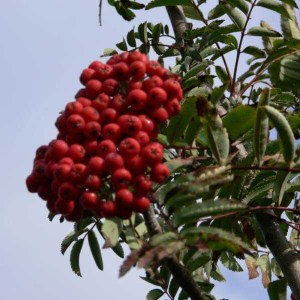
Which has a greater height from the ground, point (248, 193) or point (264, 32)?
point (264, 32)

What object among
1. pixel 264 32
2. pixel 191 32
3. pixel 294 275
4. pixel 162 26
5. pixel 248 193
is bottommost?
pixel 294 275

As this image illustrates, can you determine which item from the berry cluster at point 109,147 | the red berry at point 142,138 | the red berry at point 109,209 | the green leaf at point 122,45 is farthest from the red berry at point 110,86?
the green leaf at point 122,45

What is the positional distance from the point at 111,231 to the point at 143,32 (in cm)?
209

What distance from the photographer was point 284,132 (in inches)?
88.4

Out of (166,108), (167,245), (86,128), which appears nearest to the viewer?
(167,245)

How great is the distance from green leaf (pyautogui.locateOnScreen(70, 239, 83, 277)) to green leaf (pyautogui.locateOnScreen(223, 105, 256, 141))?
47.1 inches

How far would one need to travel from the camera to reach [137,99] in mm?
2096

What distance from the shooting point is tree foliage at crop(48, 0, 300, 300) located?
1956 millimetres

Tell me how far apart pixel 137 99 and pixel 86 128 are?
21 cm

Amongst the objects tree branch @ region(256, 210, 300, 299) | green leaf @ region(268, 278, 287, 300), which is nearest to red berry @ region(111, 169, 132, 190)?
tree branch @ region(256, 210, 300, 299)

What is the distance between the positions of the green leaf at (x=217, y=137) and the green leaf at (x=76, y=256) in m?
1.26

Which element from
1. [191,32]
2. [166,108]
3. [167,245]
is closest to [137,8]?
[191,32]

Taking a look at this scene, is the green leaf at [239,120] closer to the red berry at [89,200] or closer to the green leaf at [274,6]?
the red berry at [89,200]

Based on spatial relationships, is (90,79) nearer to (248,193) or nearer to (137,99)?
(137,99)
